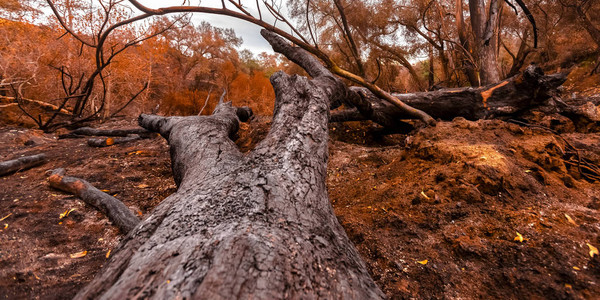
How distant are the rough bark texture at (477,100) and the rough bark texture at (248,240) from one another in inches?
78.5

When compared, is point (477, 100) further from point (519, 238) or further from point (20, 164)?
point (20, 164)

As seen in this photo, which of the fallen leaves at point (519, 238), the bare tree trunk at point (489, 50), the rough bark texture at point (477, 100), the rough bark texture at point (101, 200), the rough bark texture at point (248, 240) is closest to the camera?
the rough bark texture at point (248, 240)

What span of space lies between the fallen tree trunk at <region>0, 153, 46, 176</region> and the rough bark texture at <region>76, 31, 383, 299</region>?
2785 mm

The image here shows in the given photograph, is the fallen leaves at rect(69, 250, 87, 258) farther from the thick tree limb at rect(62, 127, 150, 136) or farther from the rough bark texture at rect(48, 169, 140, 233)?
the thick tree limb at rect(62, 127, 150, 136)

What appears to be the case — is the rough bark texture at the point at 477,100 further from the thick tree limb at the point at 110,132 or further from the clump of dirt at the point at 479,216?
the thick tree limb at the point at 110,132

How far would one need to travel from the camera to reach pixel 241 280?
600 mm

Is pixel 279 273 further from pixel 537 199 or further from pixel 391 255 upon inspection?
pixel 537 199

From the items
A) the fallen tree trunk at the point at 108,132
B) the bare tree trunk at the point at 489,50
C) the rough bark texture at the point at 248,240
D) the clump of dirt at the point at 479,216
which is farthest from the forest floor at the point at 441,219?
the bare tree trunk at the point at 489,50

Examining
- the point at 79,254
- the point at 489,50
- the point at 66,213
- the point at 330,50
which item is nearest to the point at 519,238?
the point at 79,254

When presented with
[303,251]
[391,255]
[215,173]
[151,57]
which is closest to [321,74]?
[215,173]

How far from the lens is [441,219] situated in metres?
1.34

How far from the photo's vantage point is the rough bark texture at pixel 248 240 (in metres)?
0.61

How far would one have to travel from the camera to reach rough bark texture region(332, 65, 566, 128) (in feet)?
8.10

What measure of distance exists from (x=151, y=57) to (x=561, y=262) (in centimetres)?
1177
